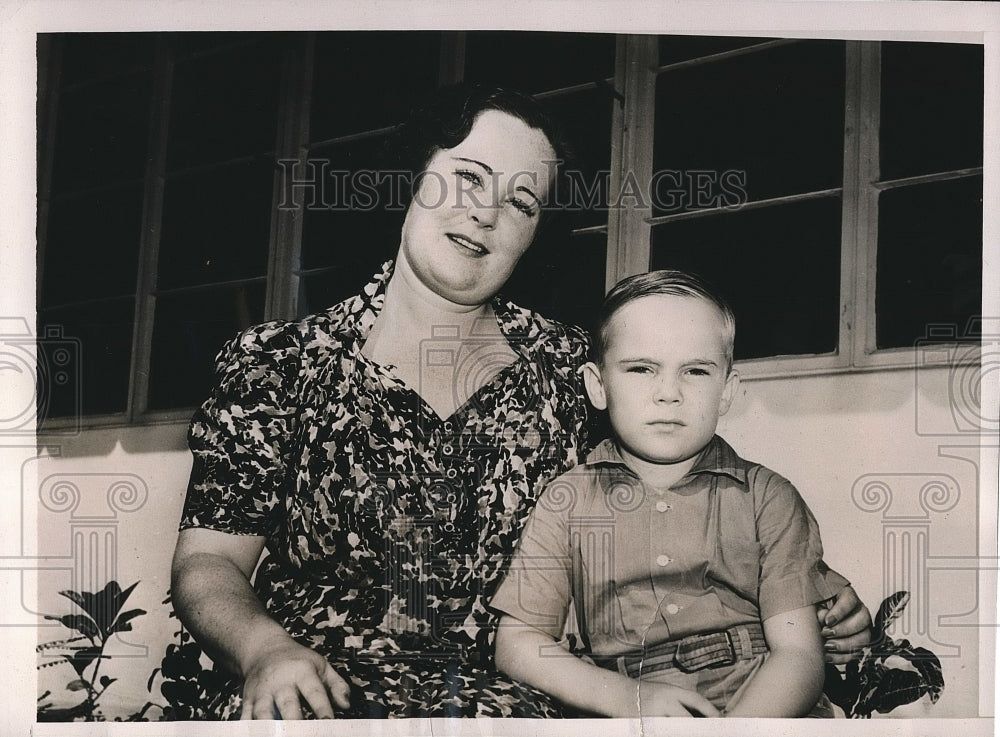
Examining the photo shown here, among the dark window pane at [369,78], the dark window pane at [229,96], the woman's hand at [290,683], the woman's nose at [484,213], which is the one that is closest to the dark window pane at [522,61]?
the dark window pane at [369,78]

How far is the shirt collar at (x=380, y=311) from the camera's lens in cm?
318

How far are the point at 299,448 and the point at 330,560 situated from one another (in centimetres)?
32

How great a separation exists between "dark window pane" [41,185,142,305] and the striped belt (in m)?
1.74

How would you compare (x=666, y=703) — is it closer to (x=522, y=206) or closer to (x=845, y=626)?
(x=845, y=626)

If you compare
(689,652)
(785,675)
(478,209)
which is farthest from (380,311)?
(785,675)

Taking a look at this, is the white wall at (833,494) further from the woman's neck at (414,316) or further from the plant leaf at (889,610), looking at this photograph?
the woman's neck at (414,316)

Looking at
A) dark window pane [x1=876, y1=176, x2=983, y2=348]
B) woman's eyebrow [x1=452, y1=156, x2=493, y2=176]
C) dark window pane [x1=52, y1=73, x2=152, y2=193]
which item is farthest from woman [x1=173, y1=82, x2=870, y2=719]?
dark window pane [x1=876, y1=176, x2=983, y2=348]

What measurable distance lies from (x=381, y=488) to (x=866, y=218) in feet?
5.10

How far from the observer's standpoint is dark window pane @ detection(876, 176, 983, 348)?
3172 millimetres

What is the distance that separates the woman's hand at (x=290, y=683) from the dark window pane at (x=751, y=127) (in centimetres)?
157

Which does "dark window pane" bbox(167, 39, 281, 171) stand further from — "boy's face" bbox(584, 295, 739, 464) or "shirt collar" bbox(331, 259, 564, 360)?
"boy's face" bbox(584, 295, 739, 464)

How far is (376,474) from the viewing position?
3094mm

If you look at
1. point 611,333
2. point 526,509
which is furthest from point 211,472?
point 611,333

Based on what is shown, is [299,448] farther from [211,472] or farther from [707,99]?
[707,99]
